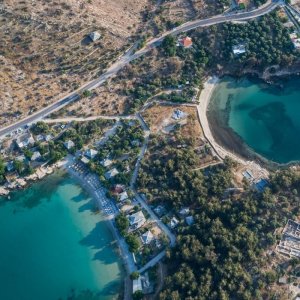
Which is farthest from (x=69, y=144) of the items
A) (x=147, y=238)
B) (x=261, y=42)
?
(x=261, y=42)

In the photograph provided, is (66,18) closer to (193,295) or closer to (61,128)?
(61,128)

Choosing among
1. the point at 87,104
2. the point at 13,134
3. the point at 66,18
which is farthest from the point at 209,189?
the point at 66,18

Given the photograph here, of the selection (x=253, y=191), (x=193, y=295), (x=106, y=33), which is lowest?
(x=193, y=295)

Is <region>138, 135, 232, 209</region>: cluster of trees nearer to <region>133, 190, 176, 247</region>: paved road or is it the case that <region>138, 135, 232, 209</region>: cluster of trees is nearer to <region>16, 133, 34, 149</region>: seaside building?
<region>133, 190, 176, 247</region>: paved road

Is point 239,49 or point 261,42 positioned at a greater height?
point 261,42

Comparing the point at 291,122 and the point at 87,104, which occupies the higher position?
the point at 87,104

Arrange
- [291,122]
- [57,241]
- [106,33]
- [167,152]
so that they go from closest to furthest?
[57,241] < [167,152] < [291,122] < [106,33]

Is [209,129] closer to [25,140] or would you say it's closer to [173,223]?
[173,223]
